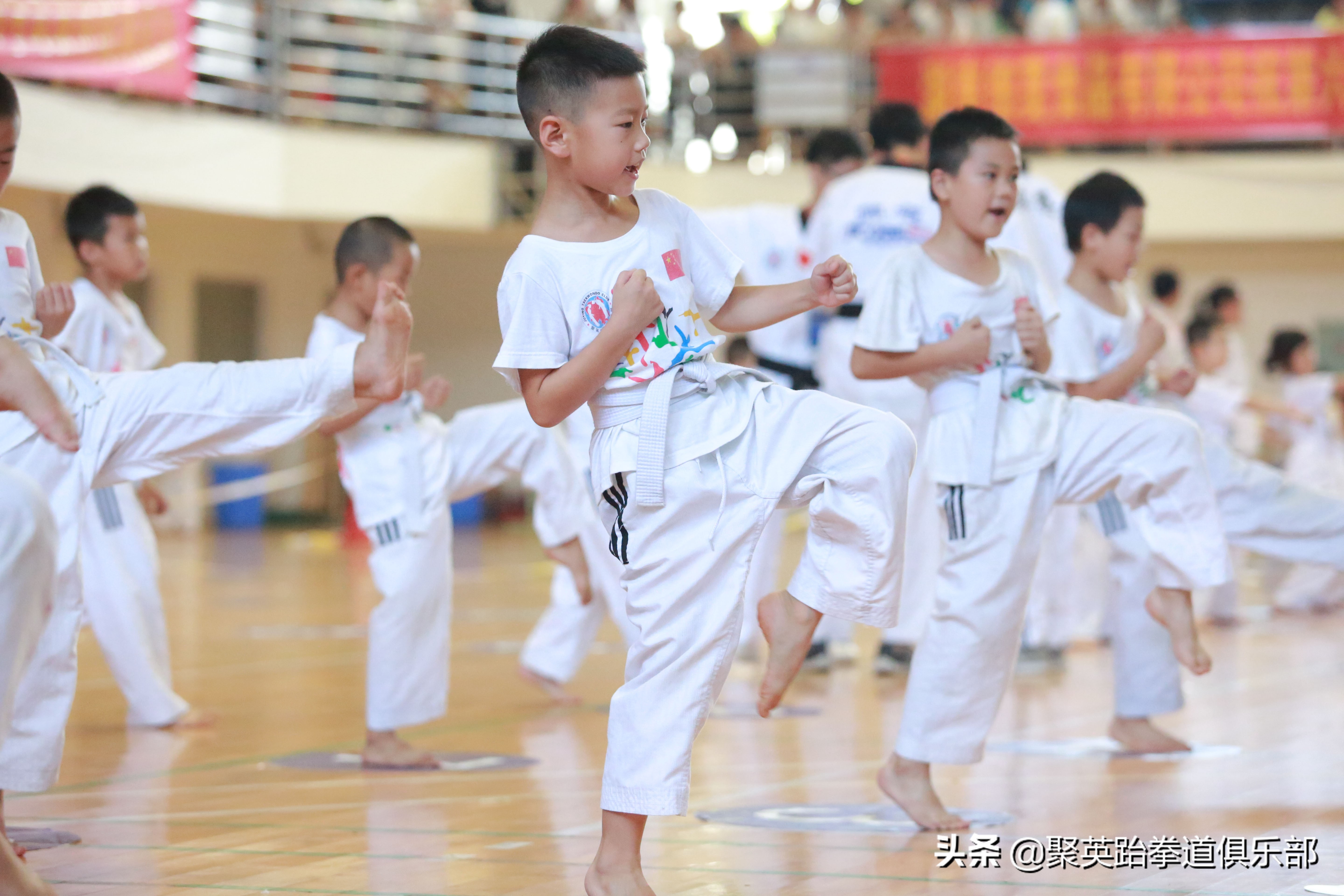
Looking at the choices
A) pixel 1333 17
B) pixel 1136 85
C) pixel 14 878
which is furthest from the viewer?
pixel 1333 17

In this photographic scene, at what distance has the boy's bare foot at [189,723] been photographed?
4.55 m

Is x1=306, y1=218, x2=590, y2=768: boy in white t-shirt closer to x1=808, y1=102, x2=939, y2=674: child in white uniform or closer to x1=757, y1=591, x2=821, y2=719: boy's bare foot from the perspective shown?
x1=757, y1=591, x2=821, y2=719: boy's bare foot

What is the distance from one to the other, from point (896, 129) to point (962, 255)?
8.76ft

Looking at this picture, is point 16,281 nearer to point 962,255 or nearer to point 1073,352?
point 962,255

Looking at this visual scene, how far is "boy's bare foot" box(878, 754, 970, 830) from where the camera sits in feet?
10.1

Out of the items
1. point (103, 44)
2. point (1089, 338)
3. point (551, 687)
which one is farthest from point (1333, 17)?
point (551, 687)

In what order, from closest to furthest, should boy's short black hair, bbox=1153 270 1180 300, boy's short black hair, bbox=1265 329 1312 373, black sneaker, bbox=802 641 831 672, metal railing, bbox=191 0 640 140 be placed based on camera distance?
1. black sneaker, bbox=802 641 831 672
2. boy's short black hair, bbox=1153 270 1180 300
3. boy's short black hair, bbox=1265 329 1312 373
4. metal railing, bbox=191 0 640 140

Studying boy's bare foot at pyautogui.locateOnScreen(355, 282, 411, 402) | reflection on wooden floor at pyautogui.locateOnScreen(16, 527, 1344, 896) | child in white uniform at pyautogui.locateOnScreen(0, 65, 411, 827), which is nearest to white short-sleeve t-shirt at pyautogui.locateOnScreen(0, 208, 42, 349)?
child in white uniform at pyautogui.locateOnScreen(0, 65, 411, 827)

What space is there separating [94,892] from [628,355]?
1227mm

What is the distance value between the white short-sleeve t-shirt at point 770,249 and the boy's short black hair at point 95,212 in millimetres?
2400

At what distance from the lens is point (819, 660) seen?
19.3 feet

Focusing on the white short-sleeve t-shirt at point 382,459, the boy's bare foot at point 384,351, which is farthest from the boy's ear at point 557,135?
the white short-sleeve t-shirt at point 382,459

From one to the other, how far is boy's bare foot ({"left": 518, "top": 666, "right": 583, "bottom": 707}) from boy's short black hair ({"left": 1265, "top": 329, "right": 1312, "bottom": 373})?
201 inches

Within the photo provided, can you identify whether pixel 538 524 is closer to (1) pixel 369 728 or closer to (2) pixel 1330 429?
(1) pixel 369 728
